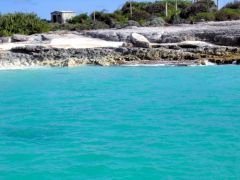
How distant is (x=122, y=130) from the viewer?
12203 millimetres

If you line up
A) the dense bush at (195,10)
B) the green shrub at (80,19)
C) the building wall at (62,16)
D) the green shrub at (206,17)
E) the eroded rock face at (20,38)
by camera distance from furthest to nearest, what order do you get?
the building wall at (62,16), the green shrub at (80,19), the dense bush at (195,10), the green shrub at (206,17), the eroded rock face at (20,38)

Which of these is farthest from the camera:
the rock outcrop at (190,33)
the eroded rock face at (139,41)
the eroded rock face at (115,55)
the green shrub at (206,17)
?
the green shrub at (206,17)

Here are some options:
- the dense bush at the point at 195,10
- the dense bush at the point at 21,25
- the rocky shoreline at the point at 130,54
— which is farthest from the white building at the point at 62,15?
the rocky shoreline at the point at 130,54

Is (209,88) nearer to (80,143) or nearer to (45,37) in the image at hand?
(80,143)

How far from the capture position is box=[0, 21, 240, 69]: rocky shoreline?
34.3 meters

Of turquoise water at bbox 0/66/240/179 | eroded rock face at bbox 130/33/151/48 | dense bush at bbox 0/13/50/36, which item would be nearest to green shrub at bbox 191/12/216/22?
eroded rock face at bbox 130/33/151/48

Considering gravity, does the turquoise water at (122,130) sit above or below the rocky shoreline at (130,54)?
below

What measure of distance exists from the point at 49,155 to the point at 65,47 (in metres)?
28.9

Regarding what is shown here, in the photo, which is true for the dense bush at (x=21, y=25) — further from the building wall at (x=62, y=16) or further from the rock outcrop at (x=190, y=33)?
the building wall at (x=62, y=16)

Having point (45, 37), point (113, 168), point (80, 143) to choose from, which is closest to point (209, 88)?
point (80, 143)

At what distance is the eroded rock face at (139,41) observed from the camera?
37188 millimetres

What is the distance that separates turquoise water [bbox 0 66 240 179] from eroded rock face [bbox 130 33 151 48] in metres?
14.0

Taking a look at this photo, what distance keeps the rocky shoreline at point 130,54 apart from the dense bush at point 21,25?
12.9m

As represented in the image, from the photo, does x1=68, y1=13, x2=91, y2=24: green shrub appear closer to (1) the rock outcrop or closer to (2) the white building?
(2) the white building
